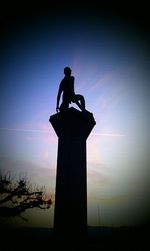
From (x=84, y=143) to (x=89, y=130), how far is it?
1.85 ft

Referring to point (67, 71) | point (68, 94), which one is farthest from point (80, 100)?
point (67, 71)

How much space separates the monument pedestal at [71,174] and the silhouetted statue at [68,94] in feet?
2.19

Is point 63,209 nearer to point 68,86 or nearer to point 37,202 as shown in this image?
point 68,86

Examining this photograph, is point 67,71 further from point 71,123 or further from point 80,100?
point 71,123

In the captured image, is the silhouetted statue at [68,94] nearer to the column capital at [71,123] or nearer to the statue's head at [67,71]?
the statue's head at [67,71]

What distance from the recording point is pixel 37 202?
18141 mm

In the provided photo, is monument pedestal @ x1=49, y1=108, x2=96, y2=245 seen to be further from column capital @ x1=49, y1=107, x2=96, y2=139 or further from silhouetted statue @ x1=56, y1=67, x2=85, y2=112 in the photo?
silhouetted statue @ x1=56, y1=67, x2=85, y2=112

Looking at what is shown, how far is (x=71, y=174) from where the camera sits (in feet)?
24.2

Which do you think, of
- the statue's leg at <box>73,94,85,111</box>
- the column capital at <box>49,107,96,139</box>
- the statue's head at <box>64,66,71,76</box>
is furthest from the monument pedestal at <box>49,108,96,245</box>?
the statue's head at <box>64,66,71,76</box>

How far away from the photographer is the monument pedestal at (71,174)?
22.4 ft

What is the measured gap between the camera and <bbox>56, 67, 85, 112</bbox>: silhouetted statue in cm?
861

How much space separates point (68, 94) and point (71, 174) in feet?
10.6

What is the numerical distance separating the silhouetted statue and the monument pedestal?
2.19ft

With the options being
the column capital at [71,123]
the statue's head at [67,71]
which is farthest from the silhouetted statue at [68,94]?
the column capital at [71,123]
